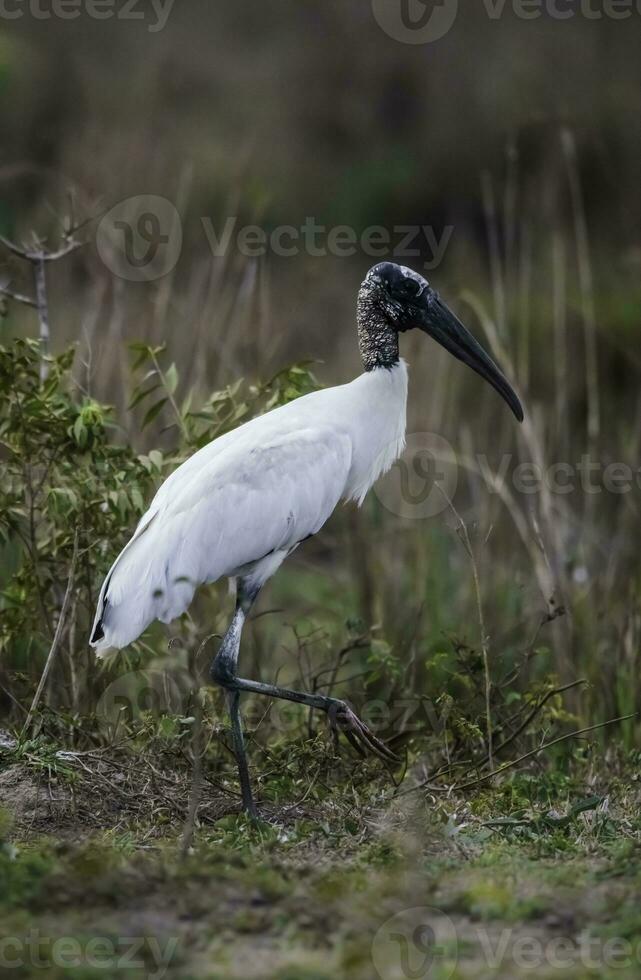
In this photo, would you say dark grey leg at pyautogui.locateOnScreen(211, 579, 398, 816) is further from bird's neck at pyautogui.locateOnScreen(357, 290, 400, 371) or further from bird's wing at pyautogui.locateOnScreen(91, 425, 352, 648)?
bird's neck at pyautogui.locateOnScreen(357, 290, 400, 371)

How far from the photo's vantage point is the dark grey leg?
4.51 meters

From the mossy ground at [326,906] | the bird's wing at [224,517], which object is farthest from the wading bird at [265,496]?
the mossy ground at [326,906]

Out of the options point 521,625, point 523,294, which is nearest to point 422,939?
point 521,625

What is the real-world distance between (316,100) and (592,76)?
148 inches

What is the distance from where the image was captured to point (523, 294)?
21.3 ft

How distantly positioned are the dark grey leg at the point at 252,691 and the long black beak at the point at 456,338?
121 centimetres

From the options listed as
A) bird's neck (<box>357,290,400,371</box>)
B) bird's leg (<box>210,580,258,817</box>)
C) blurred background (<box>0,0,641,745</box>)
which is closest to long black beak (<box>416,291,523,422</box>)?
bird's neck (<box>357,290,400,371</box>)

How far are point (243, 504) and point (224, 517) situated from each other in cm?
8

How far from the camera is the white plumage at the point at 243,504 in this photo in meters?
4.56

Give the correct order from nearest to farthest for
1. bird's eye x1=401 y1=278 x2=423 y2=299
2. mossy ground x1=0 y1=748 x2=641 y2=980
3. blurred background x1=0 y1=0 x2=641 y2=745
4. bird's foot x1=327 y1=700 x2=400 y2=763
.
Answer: mossy ground x1=0 y1=748 x2=641 y2=980 → bird's foot x1=327 y1=700 x2=400 y2=763 → bird's eye x1=401 y1=278 x2=423 y2=299 → blurred background x1=0 y1=0 x2=641 y2=745

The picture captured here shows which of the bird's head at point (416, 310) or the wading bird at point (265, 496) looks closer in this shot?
the wading bird at point (265, 496)

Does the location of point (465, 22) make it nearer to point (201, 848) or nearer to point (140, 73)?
point (140, 73)

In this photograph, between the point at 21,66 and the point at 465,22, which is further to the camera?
the point at 465,22

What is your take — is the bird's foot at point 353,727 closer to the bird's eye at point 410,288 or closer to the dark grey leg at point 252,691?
the dark grey leg at point 252,691
